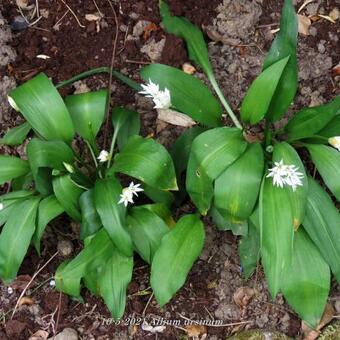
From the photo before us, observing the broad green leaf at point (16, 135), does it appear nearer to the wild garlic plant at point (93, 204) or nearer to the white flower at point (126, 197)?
the wild garlic plant at point (93, 204)

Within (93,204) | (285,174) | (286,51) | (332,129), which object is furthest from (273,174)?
(93,204)

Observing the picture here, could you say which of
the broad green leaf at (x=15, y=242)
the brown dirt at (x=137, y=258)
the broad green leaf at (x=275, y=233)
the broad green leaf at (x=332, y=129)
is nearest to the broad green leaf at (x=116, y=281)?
the brown dirt at (x=137, y=258)

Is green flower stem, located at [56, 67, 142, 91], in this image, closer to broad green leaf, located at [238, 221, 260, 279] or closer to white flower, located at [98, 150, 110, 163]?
white flower, located at [98, 150, 110, 163]

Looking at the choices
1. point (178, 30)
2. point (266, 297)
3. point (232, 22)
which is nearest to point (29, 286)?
point (266, 297)

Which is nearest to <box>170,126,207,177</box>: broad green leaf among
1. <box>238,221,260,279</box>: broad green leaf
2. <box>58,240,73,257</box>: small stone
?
<box>238,221,260,279</box>: broad green leaf

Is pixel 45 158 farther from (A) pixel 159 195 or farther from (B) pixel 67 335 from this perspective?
(B) pixel 67 335

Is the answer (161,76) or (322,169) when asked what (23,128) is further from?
(322,169)
